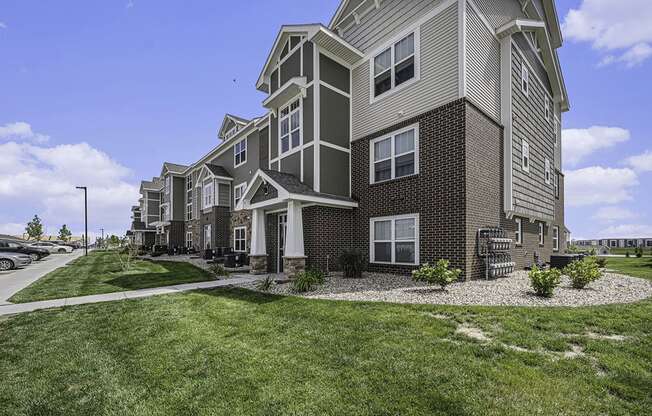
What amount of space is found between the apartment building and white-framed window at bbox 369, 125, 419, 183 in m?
0.05

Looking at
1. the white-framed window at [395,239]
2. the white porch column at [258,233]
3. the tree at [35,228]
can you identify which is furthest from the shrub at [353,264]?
the tree at [35,228]

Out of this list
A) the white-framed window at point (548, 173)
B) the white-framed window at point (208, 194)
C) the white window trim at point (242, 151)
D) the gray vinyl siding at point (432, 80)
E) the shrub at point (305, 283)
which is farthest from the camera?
the white-framed window at point (208, 194)

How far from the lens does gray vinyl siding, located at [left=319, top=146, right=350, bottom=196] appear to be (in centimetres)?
1249

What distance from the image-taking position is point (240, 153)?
76.9ft

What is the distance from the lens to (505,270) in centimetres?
1061

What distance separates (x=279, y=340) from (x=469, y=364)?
271cm

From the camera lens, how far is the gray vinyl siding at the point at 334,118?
1269 cm

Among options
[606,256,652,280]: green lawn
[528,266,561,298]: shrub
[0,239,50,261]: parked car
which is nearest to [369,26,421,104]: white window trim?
[528,266,561,298]: shrub

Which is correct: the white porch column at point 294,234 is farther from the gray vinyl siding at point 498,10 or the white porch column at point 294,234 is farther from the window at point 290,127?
the gray vinyl siding at point 498,10

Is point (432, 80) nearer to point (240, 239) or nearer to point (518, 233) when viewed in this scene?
point (518, 233)

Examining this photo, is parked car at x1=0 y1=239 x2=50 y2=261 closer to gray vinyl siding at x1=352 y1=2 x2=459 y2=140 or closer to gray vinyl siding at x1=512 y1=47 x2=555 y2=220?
gray vinyl siding at x1=352 y1=2 x2=459 y2=140

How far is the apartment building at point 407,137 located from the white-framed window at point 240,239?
6.87m

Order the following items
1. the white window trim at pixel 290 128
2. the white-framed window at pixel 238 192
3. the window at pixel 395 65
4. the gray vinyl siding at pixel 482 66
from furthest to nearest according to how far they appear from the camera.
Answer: the white-framed window at pixel 238 192
the white window trim at pixel 290 128
the window at pixel 395 65
the gray vinyl siding at pixel 482 66

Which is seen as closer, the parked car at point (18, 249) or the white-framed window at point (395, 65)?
the white-framed window at point (395, 65)
